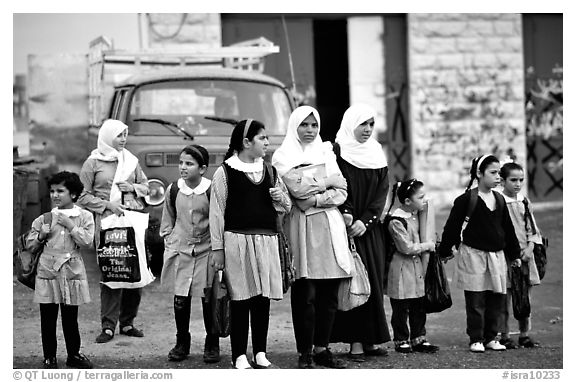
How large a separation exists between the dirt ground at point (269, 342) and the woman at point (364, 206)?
0.21 meters

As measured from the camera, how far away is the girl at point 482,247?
23.1 feet

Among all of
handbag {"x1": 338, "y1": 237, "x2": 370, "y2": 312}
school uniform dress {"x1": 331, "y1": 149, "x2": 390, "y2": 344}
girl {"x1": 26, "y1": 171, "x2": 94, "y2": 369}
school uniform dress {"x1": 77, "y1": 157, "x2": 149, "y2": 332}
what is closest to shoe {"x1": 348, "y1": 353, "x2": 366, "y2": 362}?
school uniform dress {"x1": 331, "y1": 149, "x2": 390, "y2": 344}

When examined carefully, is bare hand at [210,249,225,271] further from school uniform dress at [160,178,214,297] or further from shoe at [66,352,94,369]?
shoe at [66,352,94,369]

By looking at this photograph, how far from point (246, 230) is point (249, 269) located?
23 centimetres

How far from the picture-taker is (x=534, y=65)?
44.4 ft

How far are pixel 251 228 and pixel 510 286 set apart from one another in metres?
2.08

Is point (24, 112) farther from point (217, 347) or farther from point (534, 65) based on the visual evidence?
point (534, 65)

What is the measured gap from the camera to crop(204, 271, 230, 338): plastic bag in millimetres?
6328

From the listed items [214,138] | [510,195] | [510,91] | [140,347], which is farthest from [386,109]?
[140,347]

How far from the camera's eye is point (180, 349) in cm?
669

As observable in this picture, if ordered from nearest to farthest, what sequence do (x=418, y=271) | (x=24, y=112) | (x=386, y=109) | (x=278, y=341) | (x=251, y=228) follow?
(x=251, y=228), (x=418, y=271), (x=278, y=341), (x=24, y=112), (x=386, y=109)

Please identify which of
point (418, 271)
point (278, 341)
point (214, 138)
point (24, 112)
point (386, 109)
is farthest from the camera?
point (386, 109)

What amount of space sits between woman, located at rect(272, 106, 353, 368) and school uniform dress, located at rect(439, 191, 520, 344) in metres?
0.94

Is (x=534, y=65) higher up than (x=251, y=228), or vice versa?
(x=534, y=65)
